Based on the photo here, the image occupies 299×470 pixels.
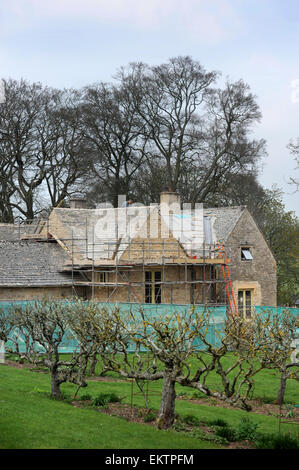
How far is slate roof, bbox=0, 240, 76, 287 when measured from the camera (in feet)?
108

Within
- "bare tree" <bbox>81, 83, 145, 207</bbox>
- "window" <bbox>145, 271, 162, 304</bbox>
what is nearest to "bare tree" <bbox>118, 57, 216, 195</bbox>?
"bare tree" <bbox>81, 83, 145, 207</bbox>

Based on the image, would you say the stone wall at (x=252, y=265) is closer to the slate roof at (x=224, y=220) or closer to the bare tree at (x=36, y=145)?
the slate roof at (x=224, y=220)

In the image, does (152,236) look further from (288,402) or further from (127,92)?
(127,92)

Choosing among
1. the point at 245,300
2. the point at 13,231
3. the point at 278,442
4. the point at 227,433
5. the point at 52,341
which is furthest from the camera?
the point at 13,231

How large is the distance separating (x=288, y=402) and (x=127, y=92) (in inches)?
1422

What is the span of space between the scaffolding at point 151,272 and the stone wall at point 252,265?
0.75m

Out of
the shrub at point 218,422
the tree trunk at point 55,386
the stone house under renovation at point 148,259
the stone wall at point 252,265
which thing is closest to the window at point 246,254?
the stone house under renovation at point 148,259

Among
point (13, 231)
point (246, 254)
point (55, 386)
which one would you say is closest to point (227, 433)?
point (55, 386)

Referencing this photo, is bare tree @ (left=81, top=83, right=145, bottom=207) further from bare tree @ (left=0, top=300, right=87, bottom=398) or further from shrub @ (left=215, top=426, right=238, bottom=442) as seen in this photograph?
shrub @ (left=215, top=426, right=238, bottom=442)

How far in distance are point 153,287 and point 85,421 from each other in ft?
61.6

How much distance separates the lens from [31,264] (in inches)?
1368

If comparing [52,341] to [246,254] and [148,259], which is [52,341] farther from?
[246,254]

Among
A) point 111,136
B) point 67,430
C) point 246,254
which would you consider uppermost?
point 111,136

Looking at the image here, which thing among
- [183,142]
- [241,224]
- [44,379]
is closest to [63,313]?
[44,379]
